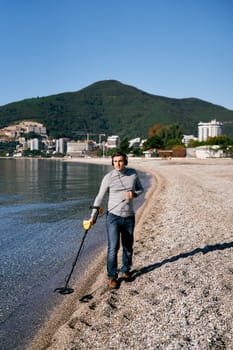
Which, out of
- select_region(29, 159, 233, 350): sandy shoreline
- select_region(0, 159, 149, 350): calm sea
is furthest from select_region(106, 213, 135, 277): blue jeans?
select_region(0, 159, 149, 350): calm sea

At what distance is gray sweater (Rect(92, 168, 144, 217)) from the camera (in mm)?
6207

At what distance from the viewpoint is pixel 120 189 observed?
6219 millimetres

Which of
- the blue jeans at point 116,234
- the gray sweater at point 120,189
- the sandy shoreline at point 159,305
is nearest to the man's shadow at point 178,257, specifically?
the sandy shoreline at point 159,305

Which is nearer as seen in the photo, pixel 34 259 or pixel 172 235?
pixel 34 259

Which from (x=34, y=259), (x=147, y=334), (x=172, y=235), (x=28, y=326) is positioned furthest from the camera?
(x=172, y=235)

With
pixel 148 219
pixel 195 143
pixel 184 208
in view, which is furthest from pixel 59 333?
pixel 195 143

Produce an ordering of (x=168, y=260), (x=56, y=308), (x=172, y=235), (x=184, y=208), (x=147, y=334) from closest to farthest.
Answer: (x=147, y=334), (x=56, y=308), (x=168, y=260), (x=172, y=235), (x=184, y=208)

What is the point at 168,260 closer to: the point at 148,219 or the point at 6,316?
the point at 6,316

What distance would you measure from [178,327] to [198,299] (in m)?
0.95

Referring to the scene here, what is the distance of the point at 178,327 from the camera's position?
187 inches

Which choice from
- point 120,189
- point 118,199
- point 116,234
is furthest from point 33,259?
point 120,189

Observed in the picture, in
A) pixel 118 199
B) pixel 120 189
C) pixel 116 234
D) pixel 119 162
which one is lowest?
pixel 116 234

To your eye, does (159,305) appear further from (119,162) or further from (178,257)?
(178,257)

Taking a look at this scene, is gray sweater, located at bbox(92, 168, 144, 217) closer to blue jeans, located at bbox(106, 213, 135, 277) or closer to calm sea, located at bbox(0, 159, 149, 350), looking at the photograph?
blue jeans, located at bbox(106, 213, 135, 277)
